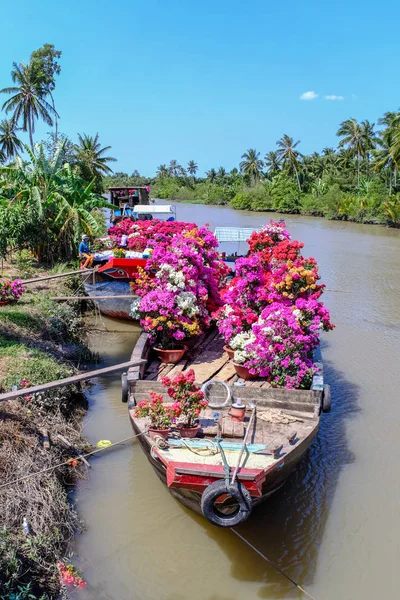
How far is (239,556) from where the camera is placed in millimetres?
5305

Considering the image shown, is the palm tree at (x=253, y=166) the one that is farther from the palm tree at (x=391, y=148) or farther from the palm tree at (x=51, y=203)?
the palm tree at (x=51, y=203)

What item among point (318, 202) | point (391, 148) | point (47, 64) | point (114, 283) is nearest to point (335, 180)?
point (318, 202)

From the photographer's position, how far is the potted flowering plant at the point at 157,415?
17.8 ft

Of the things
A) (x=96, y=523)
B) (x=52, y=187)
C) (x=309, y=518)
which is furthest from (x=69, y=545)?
(x=52, y=187)

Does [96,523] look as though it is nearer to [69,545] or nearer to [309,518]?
[69,545]

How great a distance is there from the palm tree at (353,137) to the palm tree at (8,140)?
3348 centimetres

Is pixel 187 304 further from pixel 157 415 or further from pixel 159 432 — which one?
pixel 159 432

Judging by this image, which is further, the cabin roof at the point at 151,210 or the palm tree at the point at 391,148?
the palm tree at the point at 391,148

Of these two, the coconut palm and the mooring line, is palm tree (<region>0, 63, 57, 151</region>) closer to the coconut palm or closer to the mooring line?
the coconut palm

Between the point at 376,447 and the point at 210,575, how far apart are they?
12.4 feet

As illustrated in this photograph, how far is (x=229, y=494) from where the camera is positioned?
4.45 meters

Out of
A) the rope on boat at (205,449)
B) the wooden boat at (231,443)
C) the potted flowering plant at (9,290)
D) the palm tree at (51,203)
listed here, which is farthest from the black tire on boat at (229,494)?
the palm tree at (51,203)

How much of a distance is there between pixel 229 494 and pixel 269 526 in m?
1.65

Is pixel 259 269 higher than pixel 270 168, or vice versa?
pixel 270 168
